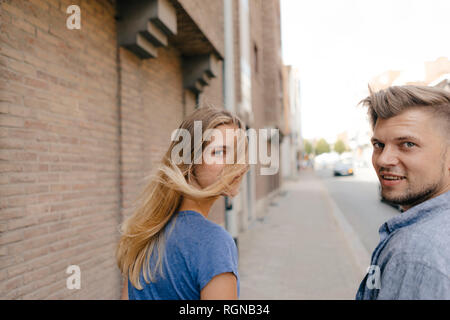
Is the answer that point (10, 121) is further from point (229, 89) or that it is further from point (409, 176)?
point (229, 89)

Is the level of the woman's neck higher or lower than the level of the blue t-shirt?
higher

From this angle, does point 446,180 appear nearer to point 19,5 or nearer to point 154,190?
point 154,190

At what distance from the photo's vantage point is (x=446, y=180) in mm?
1199

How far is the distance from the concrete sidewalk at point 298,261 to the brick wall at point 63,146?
8.62ft

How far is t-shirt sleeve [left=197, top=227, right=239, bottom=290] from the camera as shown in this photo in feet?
3.61

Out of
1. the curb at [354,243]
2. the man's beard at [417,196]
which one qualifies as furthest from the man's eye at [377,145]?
the curb at [354,243]

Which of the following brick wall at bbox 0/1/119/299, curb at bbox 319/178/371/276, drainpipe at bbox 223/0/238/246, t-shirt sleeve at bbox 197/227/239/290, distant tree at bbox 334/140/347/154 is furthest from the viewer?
distant tree at bbox 334/140/347/154

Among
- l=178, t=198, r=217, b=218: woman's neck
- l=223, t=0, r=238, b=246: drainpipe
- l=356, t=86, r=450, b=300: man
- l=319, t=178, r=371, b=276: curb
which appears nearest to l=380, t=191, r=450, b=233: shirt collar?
l=356, t=86, r=450, b=300: man

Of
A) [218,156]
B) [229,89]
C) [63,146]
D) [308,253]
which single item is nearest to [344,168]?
[308,253]

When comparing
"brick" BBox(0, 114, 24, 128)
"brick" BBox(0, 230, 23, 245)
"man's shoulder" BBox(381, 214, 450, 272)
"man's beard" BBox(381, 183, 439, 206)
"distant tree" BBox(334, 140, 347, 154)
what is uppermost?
"distant tree" BBox(334, 140, 347, 154)

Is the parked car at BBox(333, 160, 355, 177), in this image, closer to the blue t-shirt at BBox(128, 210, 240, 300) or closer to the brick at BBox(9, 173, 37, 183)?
the brick at BBox(9, 173, 37, 183)

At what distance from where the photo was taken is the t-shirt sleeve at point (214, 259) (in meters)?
1.10

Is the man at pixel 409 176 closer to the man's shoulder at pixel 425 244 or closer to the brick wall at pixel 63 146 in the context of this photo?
the man's shoulder at pixel 425 244

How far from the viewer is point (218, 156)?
1.31 m
